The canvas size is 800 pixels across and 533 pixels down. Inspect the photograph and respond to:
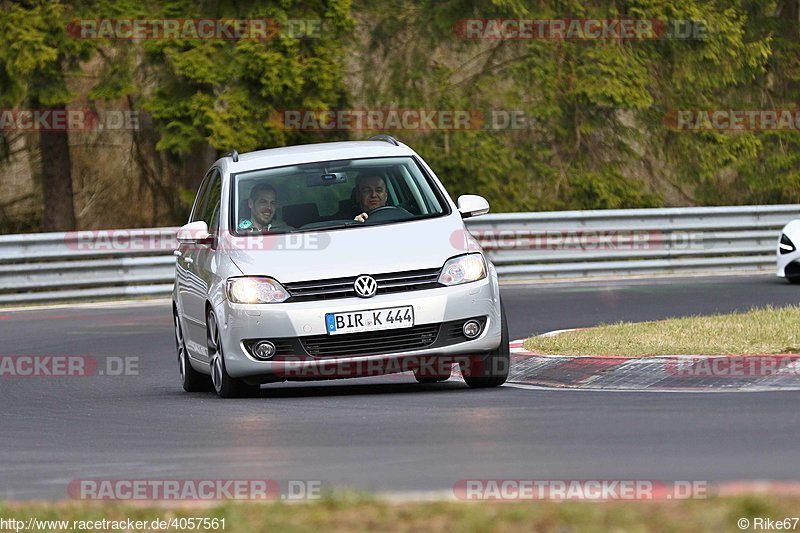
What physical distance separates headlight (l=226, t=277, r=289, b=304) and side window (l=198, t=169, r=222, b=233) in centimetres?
113

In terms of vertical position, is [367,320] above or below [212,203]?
below

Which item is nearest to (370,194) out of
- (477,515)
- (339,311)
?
(339,311)

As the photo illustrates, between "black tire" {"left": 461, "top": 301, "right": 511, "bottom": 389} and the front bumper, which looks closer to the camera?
the front bumper

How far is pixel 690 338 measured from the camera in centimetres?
1318

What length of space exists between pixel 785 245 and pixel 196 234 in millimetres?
10991

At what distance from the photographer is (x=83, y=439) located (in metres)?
9.73

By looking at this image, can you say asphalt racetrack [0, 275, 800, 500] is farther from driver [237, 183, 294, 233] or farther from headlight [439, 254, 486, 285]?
driver [237, 183, 294, 233]

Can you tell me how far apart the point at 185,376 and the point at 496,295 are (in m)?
2.90

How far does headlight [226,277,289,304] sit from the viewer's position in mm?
11055

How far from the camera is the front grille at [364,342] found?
36.0 feet

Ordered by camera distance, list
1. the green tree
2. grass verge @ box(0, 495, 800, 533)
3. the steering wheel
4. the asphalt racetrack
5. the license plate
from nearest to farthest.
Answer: grass verge @ box(0, 495, 800, 533)
the asphalt racetrack
the license plate
the steering wheel
the green tree

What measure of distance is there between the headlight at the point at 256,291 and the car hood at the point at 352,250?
52mm

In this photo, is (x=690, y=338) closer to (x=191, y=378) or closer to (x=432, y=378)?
(x=432, y=378)

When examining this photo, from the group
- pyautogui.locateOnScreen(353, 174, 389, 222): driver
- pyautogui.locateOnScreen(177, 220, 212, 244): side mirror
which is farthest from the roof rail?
pyautogui.locateOnScreen(177, 220, 212, 244): side mirror
